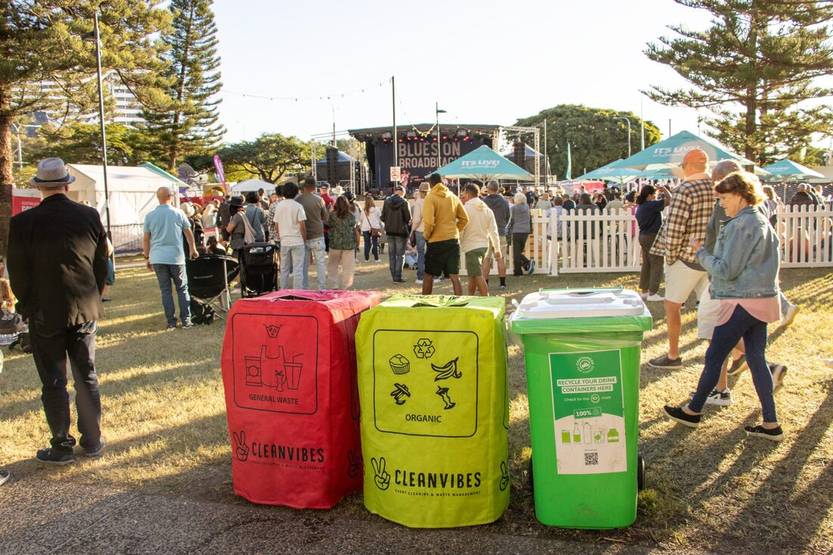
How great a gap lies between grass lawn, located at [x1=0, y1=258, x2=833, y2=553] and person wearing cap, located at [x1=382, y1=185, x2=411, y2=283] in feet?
17.4

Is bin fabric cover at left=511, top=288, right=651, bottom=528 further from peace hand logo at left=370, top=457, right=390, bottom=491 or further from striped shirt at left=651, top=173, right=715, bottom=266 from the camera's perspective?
striped shirt at left=651, top=173, right=715, bottom=266

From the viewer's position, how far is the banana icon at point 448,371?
3.06 meters

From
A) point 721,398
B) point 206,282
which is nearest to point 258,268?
point 206,282

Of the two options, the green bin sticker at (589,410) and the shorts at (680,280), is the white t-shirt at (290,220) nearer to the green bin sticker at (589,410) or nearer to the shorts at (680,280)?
the shorts at (680,280)

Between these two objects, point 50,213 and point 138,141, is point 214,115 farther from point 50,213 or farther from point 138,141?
point 50,213

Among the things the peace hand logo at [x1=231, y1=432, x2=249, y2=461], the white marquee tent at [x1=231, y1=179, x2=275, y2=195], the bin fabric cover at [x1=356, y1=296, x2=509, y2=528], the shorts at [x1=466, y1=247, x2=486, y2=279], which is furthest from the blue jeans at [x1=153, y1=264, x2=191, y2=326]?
the white marquee tent at [x1=231, y1=179, x2=275, y2=195]

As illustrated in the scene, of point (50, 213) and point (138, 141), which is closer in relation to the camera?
point (50, 213)

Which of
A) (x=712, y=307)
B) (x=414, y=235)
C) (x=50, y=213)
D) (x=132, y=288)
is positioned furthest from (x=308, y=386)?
(x=132, y=288)

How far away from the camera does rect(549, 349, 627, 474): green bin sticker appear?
2980 mm

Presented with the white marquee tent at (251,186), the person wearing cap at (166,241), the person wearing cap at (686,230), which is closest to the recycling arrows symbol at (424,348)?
the person wearing cap at (686,230)

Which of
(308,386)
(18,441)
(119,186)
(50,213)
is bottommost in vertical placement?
(18,441)

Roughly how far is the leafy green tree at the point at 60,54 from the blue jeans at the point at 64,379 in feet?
55.6

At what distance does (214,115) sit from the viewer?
39.4 metres

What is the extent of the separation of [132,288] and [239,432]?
1088 centimetres
